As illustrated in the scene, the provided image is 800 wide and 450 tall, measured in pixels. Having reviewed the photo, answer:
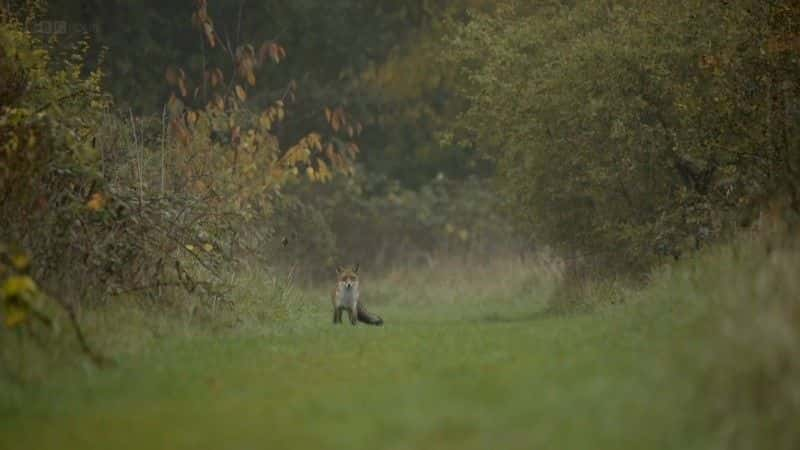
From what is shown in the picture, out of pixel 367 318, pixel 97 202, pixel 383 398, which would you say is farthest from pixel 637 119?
pixel 383 398

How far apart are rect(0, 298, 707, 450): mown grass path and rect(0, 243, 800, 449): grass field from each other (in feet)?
0.06

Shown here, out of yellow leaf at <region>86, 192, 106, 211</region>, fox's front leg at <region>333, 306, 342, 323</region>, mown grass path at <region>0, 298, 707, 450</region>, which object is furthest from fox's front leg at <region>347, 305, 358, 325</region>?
yellow leaf at <region>86, 192, 106, 211</region>

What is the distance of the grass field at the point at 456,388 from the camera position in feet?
25.3

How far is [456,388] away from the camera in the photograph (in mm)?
9289

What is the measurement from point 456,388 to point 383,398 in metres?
0.67

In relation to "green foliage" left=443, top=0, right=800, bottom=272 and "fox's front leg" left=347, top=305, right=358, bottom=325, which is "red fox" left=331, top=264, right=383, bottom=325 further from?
"green foliage" left=443, top=0, right=800, bottom=272

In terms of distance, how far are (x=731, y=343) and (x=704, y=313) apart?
3019mm

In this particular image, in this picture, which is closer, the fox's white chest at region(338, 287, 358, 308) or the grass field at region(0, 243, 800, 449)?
the grass field at region(0, 243, 800, 449)

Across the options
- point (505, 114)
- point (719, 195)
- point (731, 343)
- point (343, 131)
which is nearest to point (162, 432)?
point (731, 343)

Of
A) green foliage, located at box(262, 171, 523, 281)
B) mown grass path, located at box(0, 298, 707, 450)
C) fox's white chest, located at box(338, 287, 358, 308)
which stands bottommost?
mown grass path, located at box(0, 298, 707, 450)

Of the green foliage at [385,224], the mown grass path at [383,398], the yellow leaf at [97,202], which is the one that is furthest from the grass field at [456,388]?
the green foliage at [385,224]

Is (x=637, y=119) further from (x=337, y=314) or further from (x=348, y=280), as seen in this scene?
(x=337, y=314)

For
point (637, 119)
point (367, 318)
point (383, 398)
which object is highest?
point (637, 119)

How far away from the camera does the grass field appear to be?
25.3 ft
